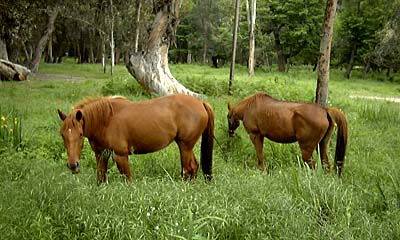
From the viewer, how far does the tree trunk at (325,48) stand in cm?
983

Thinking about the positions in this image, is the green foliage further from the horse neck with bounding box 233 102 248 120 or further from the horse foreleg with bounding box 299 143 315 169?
the horse foreleg with bounding box 299 143 315 169

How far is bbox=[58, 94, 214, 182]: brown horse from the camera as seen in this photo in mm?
6027

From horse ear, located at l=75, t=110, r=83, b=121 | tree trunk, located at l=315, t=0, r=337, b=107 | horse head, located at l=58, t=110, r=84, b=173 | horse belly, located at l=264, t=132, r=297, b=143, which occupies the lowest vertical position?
horse belly, located at l=264, t=132, r=297, b=143

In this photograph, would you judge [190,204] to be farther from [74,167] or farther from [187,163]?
[187,163]

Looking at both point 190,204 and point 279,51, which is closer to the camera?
point 190,204

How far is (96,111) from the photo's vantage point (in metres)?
6.09

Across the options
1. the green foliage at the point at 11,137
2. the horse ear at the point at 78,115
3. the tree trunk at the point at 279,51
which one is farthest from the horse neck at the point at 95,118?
the tree trunk at the point at 279,51

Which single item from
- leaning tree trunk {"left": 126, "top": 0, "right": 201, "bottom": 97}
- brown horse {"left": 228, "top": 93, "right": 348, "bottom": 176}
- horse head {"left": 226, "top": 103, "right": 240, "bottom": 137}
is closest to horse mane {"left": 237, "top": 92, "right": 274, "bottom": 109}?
brown horse {"left": 228, "top": 93, "right": 348, "bottom": 176}

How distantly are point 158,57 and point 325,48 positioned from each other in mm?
6439

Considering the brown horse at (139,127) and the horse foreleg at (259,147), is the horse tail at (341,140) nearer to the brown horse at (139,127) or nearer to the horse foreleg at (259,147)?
the horse foreleg at (259,147)

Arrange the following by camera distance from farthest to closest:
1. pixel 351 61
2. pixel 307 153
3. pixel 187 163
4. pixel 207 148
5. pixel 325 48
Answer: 1. pixel 351 61
2. pixel 325 48
3. pixel 307 153
4. pixel 207 148
5. pixel 187 163

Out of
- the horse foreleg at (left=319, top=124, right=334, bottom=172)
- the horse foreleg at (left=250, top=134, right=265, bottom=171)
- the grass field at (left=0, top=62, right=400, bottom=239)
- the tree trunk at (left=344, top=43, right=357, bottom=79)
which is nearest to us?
the grass field at (left=0, top=62, right=400, bottom=239)

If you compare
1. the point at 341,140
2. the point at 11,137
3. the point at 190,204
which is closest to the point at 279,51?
the point at 341,140

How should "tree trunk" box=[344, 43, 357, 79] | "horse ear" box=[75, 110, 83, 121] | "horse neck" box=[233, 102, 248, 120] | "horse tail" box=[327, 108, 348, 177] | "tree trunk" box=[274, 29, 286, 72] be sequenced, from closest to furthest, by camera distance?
"horse ear" box=[75, 110, 83, 121] < "horse tail" box=[327, 108, 348, 177] < "horse neck" box=[233, 102, 248, 120] < "tree trunk" box=[344, 43, 357, 79] < "tree trunk" box=[274, 29, 286, 72]
